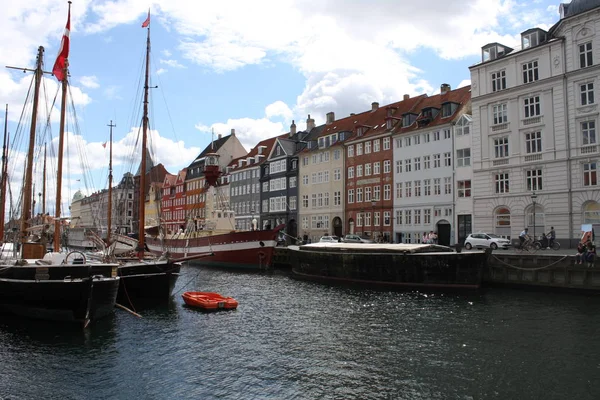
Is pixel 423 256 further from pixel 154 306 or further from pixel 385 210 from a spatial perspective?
pixel 385 210

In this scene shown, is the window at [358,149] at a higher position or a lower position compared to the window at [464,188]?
higher

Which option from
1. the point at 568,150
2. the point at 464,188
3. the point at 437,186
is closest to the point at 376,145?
the point at 437,186

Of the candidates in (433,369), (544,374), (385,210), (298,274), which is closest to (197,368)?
(433,369)

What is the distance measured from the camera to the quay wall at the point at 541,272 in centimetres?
2641

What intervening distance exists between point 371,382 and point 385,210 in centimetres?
4484

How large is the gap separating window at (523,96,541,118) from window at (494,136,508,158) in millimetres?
2812

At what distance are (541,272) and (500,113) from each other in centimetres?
2147

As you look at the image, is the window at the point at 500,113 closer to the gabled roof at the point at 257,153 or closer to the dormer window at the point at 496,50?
the dormer window at the point at 496,50

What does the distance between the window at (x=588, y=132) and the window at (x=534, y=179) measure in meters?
4.19

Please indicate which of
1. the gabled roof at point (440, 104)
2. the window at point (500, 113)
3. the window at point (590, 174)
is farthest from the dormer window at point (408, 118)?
the window at point (590, 174)

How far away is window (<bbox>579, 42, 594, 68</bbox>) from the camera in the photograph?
3950 cm

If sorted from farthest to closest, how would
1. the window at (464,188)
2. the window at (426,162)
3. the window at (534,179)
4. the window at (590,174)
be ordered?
the window at (426,162) → the window at (464,188) → the window at (534,179) → the window at (590,174)

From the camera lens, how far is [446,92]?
56375 millimetres

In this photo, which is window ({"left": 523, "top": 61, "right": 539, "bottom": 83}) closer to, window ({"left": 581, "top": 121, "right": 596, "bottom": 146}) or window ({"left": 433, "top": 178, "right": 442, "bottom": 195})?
window ({"left": 581, "top": 121, "right": 596, "bottom": 146})
